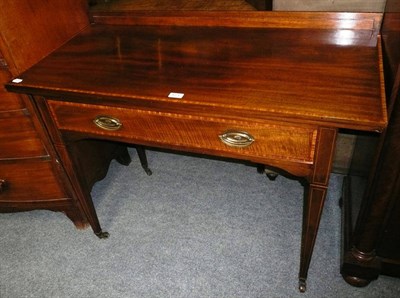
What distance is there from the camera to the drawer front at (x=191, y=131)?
100 centimetres

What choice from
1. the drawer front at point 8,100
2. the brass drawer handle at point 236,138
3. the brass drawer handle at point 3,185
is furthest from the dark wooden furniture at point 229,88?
the brass drawer handle at point 3,185

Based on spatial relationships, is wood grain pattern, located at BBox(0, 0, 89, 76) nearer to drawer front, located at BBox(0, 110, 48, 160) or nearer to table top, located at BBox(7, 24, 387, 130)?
table top, located at BBox(7, 24, 387, 130)

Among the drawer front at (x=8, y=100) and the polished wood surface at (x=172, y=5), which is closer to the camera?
the drawer front at (x=8, y=100)

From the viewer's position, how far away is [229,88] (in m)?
1.03

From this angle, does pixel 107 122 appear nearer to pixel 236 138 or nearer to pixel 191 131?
pixel 191 131

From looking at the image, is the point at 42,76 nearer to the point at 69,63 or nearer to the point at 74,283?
the point at 69,63

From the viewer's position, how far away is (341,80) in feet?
3.29

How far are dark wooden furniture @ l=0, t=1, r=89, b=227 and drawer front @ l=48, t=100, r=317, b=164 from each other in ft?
0.69

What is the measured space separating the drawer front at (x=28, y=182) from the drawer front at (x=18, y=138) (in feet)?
0.16

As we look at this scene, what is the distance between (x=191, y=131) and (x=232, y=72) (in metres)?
0.24

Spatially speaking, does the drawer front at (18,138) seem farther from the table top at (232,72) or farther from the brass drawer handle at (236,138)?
the brass drawer handle at (236,138)

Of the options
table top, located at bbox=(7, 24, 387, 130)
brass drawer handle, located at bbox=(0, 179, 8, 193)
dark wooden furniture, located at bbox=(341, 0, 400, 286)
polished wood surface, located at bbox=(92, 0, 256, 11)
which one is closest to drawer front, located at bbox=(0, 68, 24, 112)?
table top, located at bbox=(7, 24, 387, 130)

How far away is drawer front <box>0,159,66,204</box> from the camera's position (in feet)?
5.08

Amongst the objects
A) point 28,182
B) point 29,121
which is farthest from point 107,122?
point 28,182
